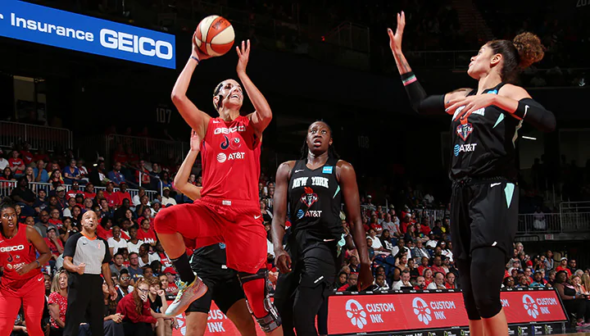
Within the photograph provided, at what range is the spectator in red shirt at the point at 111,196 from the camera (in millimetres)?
15414

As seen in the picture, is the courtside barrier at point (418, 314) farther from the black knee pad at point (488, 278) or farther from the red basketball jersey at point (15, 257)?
the black knee pad at point (488, 278)

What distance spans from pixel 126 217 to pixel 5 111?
7769 mm

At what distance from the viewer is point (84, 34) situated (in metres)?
16.5

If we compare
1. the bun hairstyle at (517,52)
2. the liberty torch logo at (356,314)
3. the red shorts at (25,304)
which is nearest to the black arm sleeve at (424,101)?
the bun hairstyle at (517,52)

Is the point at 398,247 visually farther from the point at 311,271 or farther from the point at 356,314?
the point at 311,271

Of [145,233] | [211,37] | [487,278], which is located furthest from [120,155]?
[487,278]

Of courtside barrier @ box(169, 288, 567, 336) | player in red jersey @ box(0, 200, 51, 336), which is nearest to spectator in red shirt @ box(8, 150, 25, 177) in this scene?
courtside barrier @ box(169, 288, 567, 336)

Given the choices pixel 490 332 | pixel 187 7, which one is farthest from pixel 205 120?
pixel 187 7

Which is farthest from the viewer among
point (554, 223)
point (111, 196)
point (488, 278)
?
point (554, 223)

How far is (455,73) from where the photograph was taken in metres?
24.9

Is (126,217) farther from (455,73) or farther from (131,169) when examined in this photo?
(455,73)

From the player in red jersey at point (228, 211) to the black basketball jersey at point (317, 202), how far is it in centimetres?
62

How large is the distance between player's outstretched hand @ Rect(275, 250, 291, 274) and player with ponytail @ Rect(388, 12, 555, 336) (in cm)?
179

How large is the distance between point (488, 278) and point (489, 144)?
2.77 feet
